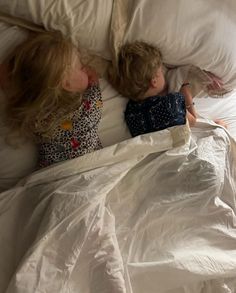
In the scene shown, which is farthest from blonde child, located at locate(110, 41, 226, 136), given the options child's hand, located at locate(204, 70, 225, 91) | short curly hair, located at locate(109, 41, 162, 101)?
child's hand, located at locate(204, 70, 225, 91)

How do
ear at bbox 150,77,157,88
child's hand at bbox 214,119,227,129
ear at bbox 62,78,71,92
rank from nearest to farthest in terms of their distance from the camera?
ear at bbox 62,78,71,92, ear at bbox 150,77,157,88, child's hand at bbox 214,119,227,129

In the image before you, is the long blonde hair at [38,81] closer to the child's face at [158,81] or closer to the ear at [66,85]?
the ear at [66,85]

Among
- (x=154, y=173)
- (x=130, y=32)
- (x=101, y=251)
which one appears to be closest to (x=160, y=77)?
(x=130, y=32)

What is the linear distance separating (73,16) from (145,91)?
278 mm

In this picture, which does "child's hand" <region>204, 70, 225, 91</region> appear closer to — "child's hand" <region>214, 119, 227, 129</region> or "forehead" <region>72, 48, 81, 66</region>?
"child's hand" <region>214, 119, 227, 129</region>

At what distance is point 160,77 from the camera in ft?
4.21

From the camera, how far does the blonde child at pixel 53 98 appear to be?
3.62 ft

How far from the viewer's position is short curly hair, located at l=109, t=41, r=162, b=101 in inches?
48.3

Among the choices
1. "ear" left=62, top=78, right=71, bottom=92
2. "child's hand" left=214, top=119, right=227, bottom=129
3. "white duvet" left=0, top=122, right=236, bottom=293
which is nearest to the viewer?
"white duvet" left=0, top=122, right=236, bottom=293

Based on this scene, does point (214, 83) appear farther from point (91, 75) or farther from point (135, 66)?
point (91, 75)

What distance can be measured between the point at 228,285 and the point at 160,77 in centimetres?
56

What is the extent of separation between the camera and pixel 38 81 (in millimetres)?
1103

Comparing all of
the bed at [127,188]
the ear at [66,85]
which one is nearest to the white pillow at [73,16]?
the bed at [127,188]

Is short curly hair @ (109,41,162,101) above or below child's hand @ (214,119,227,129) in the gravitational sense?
above
